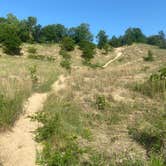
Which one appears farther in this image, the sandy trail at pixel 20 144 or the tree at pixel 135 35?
the tree at pixel 135 35

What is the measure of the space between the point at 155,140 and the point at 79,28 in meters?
63.2

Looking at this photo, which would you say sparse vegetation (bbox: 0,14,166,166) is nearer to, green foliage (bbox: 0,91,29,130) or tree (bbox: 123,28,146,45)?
green foliage (bbox: 0,91,29,130)

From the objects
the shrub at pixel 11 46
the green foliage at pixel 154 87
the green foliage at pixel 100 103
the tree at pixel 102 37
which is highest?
the tree at pixel 102 37

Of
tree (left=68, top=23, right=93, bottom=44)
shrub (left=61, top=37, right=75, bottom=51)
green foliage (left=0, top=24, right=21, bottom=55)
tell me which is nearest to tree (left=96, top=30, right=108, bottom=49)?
tree (left=68, top=23, right=93, bottom=44)

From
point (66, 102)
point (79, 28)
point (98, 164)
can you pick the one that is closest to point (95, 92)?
point (66, 102)

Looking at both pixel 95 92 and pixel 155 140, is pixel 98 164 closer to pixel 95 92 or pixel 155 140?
pixel 155 140

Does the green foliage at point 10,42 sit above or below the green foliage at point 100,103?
above

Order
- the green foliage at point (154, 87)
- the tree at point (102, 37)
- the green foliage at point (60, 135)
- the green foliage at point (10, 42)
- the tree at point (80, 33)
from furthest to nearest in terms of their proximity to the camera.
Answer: the tree at point (80, 33) → the tree at point (102, 37) → the green foliage at point (10, 42) → the green foliage at point (154, 87) → the green foliage at point (60, 135)

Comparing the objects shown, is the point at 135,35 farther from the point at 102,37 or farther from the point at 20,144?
the point at 20,144

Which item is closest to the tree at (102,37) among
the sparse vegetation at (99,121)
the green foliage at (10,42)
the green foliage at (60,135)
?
the green foliage at (10,42)

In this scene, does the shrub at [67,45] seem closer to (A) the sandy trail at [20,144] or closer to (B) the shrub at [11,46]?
(B) the shrub at [11,46]

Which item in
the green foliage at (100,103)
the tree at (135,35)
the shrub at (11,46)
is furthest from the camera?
the tree at (135,35)

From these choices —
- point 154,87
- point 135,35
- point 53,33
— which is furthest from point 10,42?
point 135,35

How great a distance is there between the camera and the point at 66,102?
9.77 m
